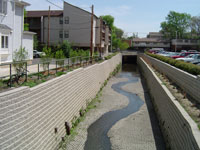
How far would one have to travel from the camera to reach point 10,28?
21.0m

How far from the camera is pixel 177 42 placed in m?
88.7

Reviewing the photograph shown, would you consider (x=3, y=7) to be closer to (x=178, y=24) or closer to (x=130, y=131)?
(x=130, y=131)

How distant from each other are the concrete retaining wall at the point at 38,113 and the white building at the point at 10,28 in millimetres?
8992

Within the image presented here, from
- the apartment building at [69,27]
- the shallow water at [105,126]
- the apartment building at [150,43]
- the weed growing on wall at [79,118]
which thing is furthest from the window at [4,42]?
the apartment building at [150,43]

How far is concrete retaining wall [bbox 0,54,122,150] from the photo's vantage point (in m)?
6.84

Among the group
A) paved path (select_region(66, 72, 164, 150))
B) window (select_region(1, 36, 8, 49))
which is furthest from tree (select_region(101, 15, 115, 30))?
paved path (select_region(66, 72, 164, 150))

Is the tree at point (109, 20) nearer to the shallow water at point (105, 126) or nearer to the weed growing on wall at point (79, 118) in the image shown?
the weed growing on wall at point (79, 118)

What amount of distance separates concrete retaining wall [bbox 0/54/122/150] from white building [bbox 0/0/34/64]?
8.99 meters

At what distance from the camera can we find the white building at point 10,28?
792 inches

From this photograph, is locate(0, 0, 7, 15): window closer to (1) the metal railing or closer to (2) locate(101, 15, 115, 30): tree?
(1) the metal railing

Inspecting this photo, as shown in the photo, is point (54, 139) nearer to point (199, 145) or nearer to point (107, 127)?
point (107, 127)

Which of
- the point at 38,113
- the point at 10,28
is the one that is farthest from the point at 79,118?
the point at 10,28

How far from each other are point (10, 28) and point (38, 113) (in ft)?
46.7

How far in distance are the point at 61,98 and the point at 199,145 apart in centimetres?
704
